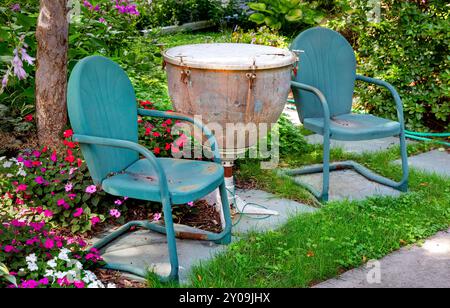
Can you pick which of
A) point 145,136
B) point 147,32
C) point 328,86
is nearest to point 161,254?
point 145,136

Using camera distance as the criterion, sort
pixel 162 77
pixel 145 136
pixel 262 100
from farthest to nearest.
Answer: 1. pixel 162 77
2. pixel 145 136
3. pixel 262 100

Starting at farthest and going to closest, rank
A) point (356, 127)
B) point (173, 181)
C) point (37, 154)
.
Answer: point (356, 127), point (37, 154), point (173, 181)

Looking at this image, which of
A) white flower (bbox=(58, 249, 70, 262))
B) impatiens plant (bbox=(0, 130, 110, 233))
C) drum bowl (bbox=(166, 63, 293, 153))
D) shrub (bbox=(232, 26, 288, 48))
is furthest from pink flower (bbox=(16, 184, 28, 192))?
shrub (bbox=(232, 26, 288, 48))

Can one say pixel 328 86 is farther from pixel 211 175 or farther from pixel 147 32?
pixel 147 32

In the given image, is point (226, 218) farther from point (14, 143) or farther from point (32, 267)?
point (14, 143)

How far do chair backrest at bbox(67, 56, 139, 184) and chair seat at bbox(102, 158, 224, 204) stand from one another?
0.30 feet

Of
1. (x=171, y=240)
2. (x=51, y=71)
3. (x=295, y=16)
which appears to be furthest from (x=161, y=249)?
(x=295, y=16)

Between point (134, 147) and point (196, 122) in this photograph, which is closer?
point (134, 147)

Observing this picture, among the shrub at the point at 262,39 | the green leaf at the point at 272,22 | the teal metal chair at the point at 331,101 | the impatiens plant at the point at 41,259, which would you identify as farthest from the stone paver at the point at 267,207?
the green leaf at the point at 272,22

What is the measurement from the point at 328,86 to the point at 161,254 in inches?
78.9

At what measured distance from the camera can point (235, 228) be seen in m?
3.94

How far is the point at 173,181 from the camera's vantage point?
11.2 ft

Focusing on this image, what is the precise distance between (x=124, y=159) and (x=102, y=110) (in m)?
0.35

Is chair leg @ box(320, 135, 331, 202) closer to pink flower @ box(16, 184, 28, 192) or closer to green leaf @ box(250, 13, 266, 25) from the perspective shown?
pink flower @ box(16, 184, 28, 192)
